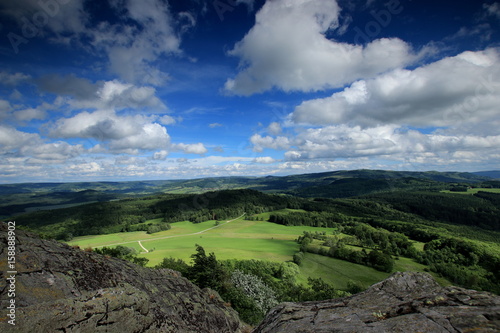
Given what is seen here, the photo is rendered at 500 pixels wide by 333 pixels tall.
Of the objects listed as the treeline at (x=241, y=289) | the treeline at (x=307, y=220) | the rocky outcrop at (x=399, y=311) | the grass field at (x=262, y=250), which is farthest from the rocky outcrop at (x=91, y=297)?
the treeline at (x=307, y=220)

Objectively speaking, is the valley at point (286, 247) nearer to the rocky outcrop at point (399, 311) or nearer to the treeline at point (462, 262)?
the treeline at point (462, 262)

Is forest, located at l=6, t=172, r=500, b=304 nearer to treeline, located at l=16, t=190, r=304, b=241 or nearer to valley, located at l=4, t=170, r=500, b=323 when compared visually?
treeline, located at l=16, t=190, r=304, b=241

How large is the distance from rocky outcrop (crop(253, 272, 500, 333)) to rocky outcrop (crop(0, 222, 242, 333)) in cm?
463

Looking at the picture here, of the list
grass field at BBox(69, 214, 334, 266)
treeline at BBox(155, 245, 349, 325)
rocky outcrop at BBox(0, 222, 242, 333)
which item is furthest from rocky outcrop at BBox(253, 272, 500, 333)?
grass field at BBox(69, 214, 334, 266)

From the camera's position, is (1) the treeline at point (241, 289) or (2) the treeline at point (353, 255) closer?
(1) the treeline at point (241, 289)

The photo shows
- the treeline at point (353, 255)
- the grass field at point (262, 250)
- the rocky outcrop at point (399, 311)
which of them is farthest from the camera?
the treeline at point (353, 255)

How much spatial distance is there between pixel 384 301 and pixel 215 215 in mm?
168214

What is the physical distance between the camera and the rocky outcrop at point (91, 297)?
603 centimetres

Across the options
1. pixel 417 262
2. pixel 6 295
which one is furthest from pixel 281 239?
pixel 6 295

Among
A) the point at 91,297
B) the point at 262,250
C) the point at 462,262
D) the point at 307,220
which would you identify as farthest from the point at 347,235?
the point at 91,297

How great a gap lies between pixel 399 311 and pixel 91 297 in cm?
947

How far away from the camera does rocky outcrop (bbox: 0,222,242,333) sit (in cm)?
603

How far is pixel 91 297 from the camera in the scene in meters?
6.83

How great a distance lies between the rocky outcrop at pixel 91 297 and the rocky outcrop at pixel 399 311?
4.63 m
